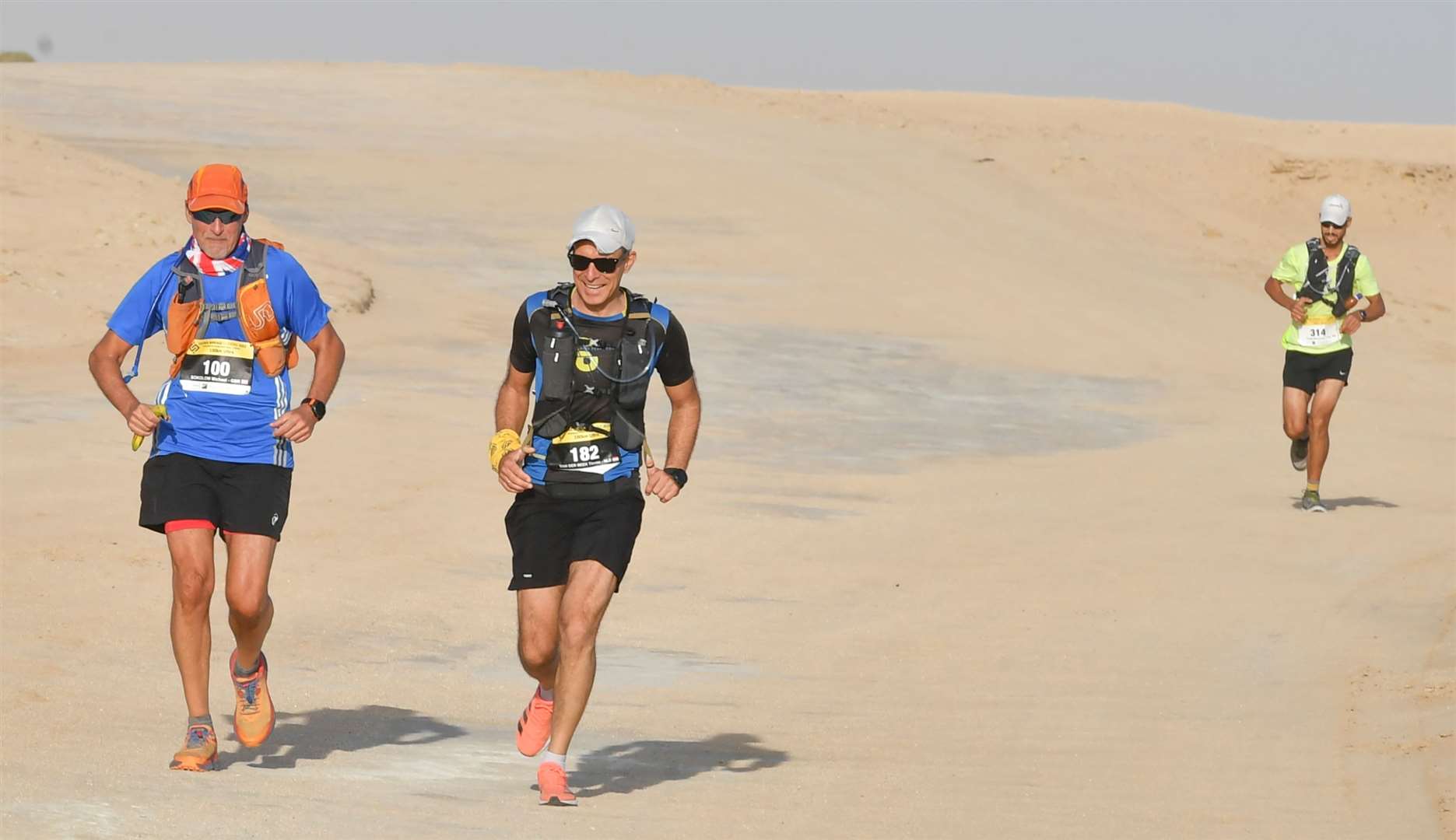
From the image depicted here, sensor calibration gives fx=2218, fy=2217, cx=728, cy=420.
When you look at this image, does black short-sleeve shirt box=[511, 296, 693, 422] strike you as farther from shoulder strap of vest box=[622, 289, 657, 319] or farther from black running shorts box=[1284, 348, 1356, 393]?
black running shorts box=[1284, 348, 1356, 393]

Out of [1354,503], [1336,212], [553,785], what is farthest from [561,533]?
[1354,503]

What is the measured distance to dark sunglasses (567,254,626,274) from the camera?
708 centimetres

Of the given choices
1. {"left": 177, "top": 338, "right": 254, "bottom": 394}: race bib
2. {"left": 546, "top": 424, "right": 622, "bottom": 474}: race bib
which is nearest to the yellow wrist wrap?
{"left": 546, "top": 424, "right": 622, "bottom": 474}: race bib

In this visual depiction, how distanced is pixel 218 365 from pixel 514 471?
43.1 inches

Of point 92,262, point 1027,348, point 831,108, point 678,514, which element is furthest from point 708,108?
point 678,514

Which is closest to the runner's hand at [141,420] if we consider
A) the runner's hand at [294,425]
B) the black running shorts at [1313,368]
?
the runner's hand at [294,425]

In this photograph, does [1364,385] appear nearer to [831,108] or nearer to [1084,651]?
[1084,651]

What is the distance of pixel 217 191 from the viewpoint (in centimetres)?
726

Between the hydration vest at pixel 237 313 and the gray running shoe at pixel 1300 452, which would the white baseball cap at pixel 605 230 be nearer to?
the hydration vest at pixel 237 313

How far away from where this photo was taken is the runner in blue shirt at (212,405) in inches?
289

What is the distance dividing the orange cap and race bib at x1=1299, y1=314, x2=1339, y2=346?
9069 millimetres

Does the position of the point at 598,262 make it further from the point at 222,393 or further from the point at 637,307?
the point at 222,393

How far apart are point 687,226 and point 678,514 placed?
56.5 feet

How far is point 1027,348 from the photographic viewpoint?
25031mm
